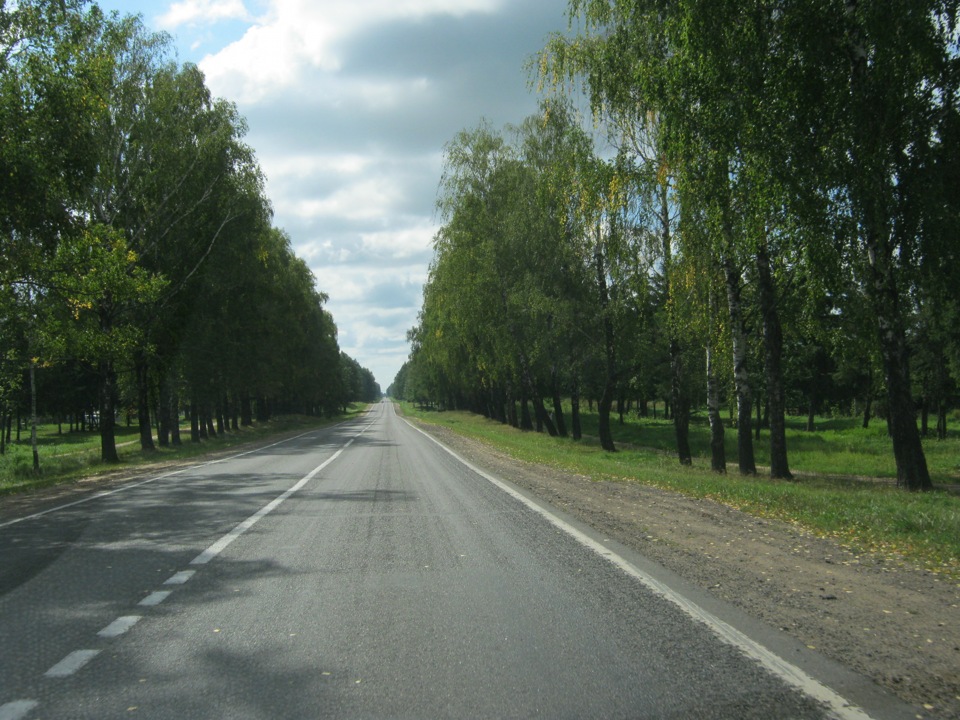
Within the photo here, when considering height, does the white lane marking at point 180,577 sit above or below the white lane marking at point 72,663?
below

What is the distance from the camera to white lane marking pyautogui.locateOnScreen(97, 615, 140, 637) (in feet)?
17.4

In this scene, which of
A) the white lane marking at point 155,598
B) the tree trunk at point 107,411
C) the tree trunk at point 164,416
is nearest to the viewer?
the white lane marking at point 155,598

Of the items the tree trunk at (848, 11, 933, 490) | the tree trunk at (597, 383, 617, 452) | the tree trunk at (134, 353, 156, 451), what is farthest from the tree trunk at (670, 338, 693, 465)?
the tree trunk at (134, 353, 156, 451)

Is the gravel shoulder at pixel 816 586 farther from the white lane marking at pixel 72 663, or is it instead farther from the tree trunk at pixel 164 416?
the tree trunk at pixel 164 416

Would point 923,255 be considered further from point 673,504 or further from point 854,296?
point 673,504

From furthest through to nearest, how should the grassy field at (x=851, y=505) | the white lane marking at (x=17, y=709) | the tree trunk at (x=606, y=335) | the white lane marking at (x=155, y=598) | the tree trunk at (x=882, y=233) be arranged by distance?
1. the tree trunk at (x=606, y=335)
2. the tree trunk at (x=882, y=233)
3. the grassy field at (x=851, y=505)
4. the white lane marking at (x=155, y=598)
5. the white lane marking at (x=17, y=709)

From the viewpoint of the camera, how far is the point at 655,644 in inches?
192

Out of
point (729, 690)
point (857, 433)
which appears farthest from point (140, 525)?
point (857, 433)

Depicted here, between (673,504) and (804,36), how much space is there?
312 inches

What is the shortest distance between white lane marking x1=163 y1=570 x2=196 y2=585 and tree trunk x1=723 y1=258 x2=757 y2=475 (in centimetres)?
1382

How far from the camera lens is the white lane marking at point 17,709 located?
3875 millimetres

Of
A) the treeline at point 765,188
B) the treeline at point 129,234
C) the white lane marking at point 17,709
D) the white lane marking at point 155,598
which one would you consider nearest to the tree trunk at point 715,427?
the treeline at point 765,188

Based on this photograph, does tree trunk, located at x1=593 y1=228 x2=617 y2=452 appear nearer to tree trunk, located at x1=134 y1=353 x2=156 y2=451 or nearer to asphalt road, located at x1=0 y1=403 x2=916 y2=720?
tree trunk, located at x1=134 y1=353 x2=156 y2=451

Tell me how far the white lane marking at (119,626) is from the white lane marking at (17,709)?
1193 millimetres
